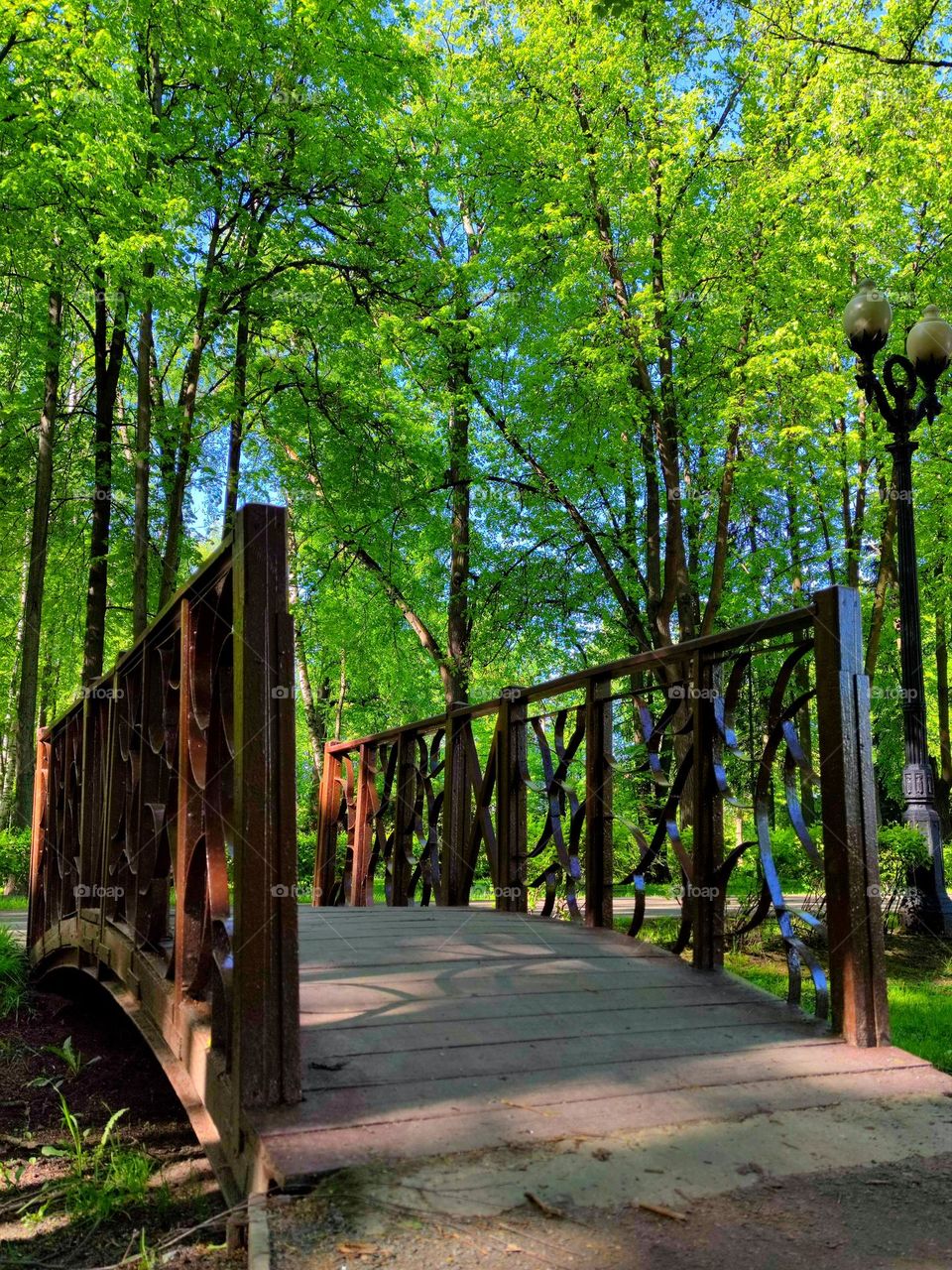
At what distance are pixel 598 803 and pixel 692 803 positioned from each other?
43cm

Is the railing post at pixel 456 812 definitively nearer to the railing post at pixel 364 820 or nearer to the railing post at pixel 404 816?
the railing post at pixel 404 816

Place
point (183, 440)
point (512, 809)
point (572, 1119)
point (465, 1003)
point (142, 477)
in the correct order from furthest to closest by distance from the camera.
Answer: point (183, 440) < point (142, 477) < point (512, 809) < point (465, 1003) < point (572, 1119)

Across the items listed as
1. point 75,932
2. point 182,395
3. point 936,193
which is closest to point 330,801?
point 75,932

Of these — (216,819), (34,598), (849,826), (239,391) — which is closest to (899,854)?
(849,826)

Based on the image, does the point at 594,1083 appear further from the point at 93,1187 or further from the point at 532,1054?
the point at 93,1187

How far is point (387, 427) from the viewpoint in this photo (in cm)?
1241

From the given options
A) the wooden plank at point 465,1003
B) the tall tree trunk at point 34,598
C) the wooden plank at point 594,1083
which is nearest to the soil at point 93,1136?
the wooden plank at point 594,1083

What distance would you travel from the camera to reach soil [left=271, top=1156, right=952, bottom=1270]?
1641 mm

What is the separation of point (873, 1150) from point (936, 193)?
13018mm

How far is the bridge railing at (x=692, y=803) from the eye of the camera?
2.93 m

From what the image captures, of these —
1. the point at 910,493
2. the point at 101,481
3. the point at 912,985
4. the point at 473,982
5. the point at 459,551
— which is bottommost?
the point at 912,985

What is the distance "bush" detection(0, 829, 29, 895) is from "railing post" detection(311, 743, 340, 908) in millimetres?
4973

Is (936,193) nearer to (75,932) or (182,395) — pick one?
(182,395)

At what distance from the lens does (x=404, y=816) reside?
692 cm
